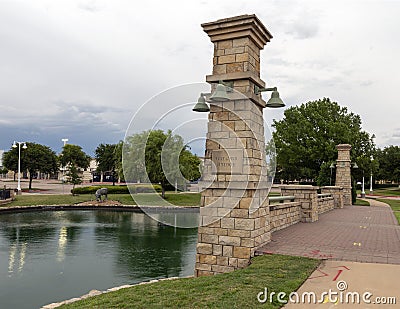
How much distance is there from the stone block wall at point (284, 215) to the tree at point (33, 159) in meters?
31.7

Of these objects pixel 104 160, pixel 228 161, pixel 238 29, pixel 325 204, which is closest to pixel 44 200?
pixel 325 204

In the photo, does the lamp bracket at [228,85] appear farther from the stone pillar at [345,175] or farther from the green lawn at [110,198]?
the stone pillar at [345,175]

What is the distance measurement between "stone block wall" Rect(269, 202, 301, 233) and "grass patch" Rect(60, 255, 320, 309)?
2984 mm

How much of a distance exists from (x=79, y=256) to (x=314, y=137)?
2496 centimetres

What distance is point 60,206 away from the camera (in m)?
24.1

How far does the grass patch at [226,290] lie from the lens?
3956mm

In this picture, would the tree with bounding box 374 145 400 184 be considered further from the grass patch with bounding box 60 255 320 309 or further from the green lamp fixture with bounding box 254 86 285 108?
the grass patch with bounding box 60 255 320 309

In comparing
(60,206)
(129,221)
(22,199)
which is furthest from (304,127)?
(22,199)

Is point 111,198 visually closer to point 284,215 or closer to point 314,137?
point 314,137

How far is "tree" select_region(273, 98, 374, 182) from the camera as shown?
1175 inches

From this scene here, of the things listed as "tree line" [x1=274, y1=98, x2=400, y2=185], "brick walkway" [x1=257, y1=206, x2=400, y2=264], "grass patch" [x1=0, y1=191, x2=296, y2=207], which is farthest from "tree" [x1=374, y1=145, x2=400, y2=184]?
"brick walkway" [x1=257, y1=206, x2=400, y2=264]

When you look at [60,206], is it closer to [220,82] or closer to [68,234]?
[68,234]

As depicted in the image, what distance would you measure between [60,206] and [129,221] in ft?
24.2

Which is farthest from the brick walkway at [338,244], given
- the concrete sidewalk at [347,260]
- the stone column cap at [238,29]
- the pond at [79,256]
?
the stone column cap at [238,29]
